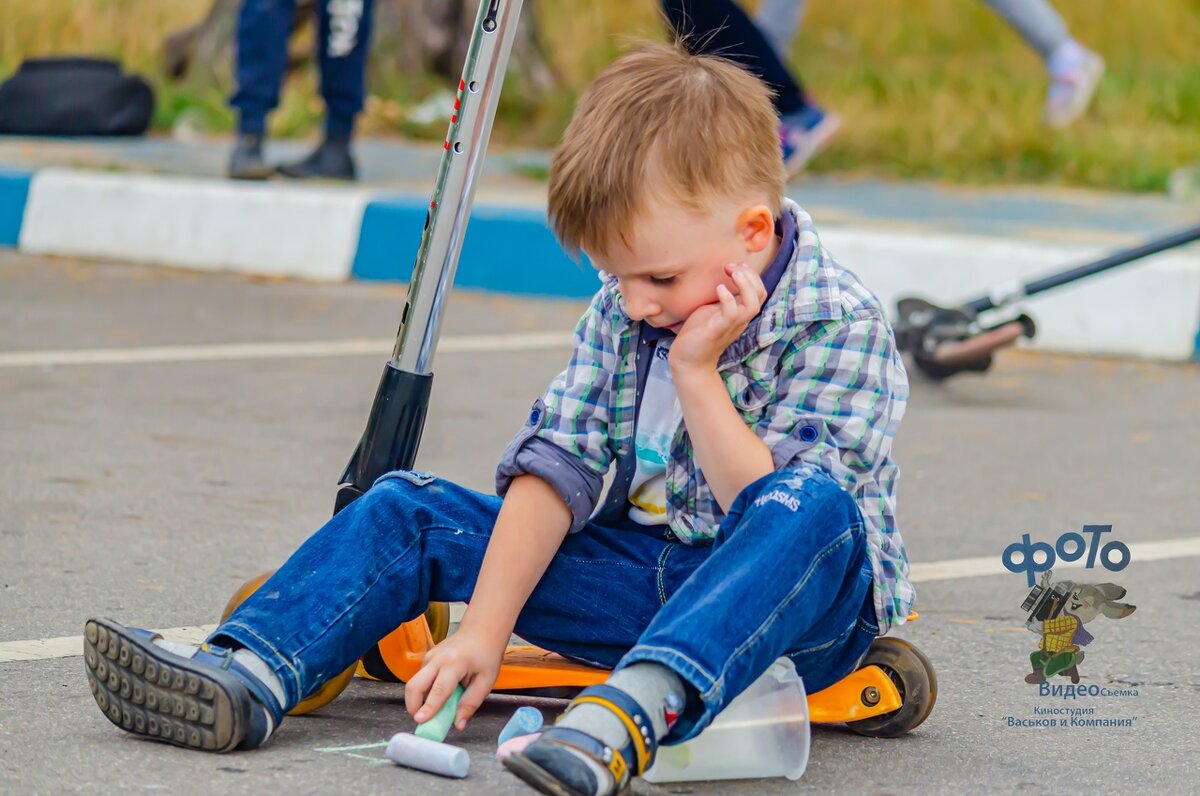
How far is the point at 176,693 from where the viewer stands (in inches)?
74.9

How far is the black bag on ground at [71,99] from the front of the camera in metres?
7.23

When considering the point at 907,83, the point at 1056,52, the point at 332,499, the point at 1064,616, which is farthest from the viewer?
the point at 907,83

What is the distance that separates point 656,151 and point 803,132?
395 cm

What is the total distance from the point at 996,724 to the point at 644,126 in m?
0.80

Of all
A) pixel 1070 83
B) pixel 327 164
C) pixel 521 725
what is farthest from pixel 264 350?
pixel 1070 83

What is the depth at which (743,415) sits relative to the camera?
6.92 ft

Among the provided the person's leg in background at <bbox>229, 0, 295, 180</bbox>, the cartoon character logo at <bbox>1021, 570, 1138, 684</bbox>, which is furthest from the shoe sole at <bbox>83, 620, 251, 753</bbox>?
the person's leg in background at <bbox>229, 0, 295, 180</bbox>

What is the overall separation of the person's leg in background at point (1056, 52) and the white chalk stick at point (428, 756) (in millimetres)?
4617

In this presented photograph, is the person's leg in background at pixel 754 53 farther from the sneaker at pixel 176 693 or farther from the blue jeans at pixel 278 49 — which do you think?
the blue jeans at pixel 278 49

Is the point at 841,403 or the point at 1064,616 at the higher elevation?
the point at 841,403

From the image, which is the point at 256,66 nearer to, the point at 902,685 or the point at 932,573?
the point at 932,573

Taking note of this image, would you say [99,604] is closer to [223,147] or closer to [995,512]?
[995,512]

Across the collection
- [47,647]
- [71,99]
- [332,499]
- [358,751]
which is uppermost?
[358,751]

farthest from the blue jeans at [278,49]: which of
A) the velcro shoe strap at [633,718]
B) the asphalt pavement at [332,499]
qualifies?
the velcro shoe strap at [633,718]
